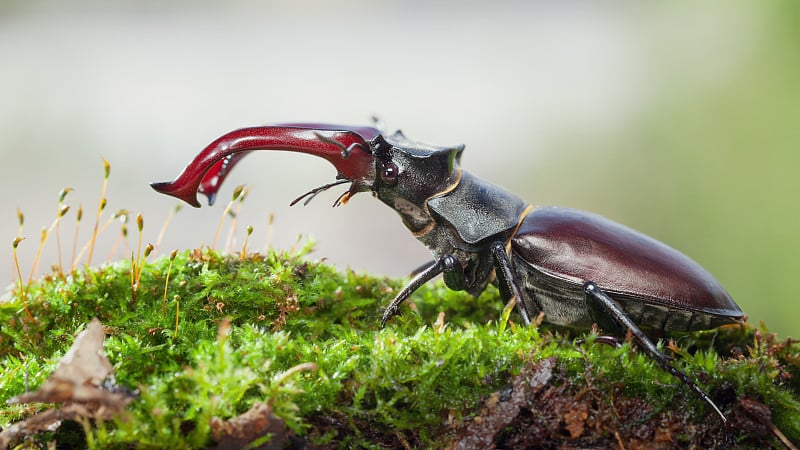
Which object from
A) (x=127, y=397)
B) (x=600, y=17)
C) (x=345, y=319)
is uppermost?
(x=600, y=17)

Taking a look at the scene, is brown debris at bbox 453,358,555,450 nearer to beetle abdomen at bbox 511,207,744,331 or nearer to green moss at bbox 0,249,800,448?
green moss at bbox 0,249,800,448

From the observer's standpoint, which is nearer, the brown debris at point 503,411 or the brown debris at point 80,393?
the brown debris at point 80,393

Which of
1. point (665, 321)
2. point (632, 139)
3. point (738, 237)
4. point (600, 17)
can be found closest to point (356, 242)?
point (632, 139)

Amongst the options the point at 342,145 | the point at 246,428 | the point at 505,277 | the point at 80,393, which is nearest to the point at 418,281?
the point at 505,277

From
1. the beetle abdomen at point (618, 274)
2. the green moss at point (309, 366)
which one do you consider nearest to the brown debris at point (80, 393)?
the green moss at point (309, 366)

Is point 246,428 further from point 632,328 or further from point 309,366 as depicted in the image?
point 632,328

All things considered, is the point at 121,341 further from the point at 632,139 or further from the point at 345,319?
the point at 632,139

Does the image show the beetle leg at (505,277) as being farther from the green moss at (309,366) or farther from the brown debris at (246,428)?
the brown debris at (246,428)

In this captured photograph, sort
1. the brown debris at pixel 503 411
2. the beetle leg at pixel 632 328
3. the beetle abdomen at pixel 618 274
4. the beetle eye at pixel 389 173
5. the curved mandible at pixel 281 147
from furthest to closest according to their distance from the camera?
the beetle eye at pixel 389 173 → the beetle abdomen at pixel 618 274 → the curved mandible at pixel 281 147 → the beetle leg at pixel 632 328 → the brown debris at pixel 503 411
